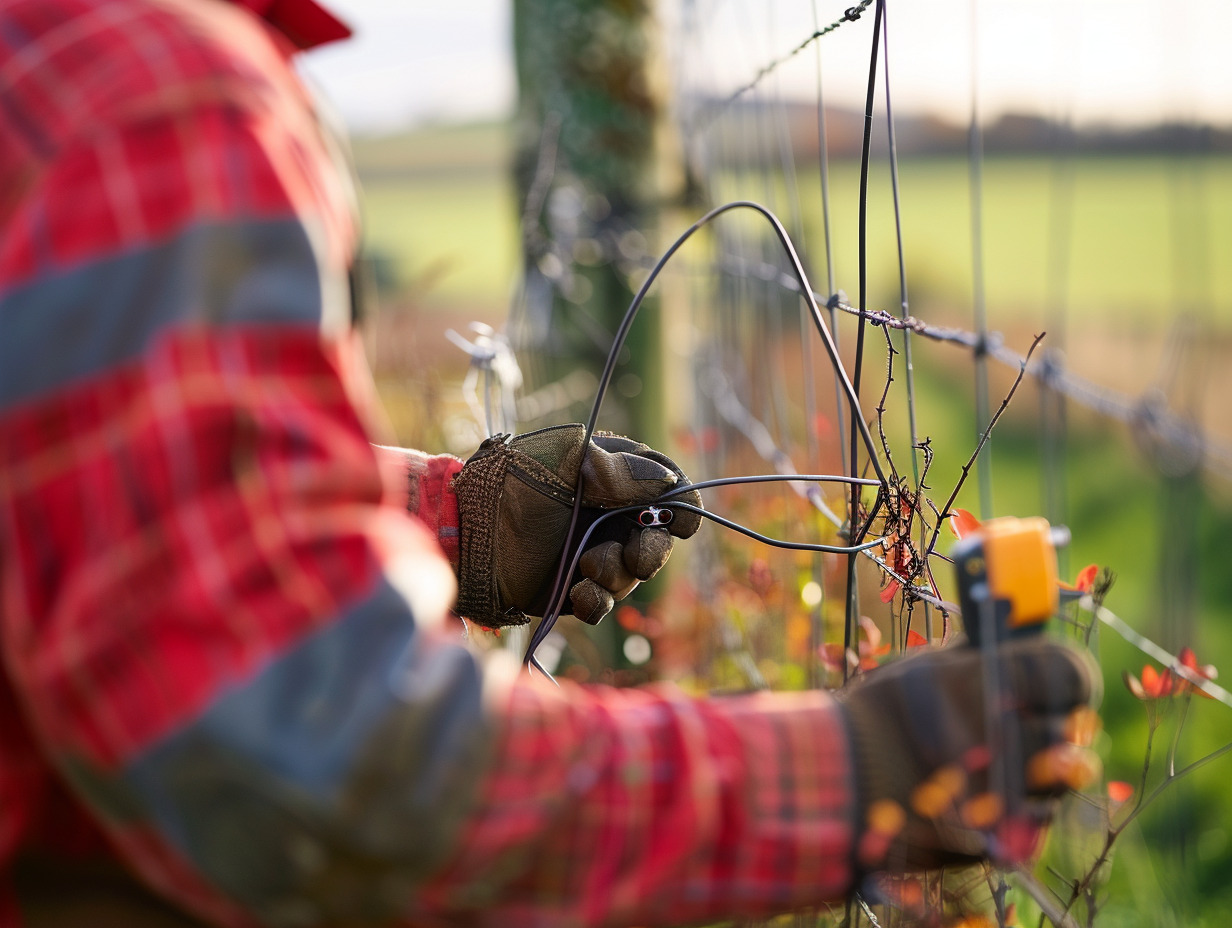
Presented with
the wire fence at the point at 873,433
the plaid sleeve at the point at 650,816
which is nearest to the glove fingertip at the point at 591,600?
the wire fence at the point at 873,433

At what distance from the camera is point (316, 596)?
656 mm

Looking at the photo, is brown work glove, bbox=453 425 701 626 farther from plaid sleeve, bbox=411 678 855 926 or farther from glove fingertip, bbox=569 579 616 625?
plaid sleeve, bbox=411 678 855 926

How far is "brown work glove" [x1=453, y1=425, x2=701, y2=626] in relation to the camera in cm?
137

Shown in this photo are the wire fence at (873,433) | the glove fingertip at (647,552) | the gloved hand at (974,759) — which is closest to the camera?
the gloved hand at (974,759)

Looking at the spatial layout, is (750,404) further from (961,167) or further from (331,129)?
(961,167)

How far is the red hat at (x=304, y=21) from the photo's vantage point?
2.96 feet

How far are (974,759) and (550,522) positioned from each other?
758mm

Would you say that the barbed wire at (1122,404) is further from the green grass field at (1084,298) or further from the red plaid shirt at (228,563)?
the red plaid shirt at (228,563)

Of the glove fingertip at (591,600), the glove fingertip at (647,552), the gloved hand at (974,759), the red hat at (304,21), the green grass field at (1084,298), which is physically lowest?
the green grass field at (1084,298)

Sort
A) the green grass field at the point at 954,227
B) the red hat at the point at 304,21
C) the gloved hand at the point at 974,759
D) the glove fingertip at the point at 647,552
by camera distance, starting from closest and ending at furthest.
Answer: the gloved hand at the point at 974,759 < the red hat at the point at 304,21 < the glove fingertip at the point at 647,552 < the green grass field at the point at 954,227

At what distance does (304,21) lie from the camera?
91 cm

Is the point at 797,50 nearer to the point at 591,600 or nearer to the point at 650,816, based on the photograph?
the point at 591,600

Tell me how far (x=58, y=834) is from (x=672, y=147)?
329cm

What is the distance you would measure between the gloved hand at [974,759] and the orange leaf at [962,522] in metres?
0.31
